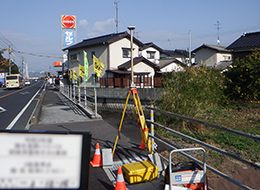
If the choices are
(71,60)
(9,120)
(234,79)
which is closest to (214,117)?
(234,79)

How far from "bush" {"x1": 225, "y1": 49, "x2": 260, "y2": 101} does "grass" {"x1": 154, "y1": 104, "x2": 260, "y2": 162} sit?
0.80 meters

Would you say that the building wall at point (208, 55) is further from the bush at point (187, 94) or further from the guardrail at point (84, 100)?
the bush at point (187, 94)

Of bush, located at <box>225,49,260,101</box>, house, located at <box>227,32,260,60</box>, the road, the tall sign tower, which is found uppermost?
the tall sign tower

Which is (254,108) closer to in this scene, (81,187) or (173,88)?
(173,88)

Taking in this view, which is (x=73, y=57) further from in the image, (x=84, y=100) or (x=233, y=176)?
(x=233, y=176)

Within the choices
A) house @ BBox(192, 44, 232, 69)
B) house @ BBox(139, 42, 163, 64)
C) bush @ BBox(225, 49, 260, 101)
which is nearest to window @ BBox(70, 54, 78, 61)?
house @ BBox(139, 42, 163, 64)

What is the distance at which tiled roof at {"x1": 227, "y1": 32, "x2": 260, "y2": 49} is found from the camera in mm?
19741

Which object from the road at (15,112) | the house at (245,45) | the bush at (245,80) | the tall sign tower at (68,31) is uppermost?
the tall sign tower at (68,31)

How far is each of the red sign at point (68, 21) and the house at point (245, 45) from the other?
30.2 meters

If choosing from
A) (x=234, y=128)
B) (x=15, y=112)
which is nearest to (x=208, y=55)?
(x=234, y=128)

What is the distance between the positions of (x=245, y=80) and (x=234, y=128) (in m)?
4.54

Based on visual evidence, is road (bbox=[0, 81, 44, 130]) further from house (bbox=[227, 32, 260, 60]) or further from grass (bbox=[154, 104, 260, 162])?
house (bbox=[227, 32, 260, 60])

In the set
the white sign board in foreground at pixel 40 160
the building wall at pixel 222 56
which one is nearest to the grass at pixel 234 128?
the white sign board in foreground at pixel 40 160

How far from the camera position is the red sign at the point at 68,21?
40669 mm
